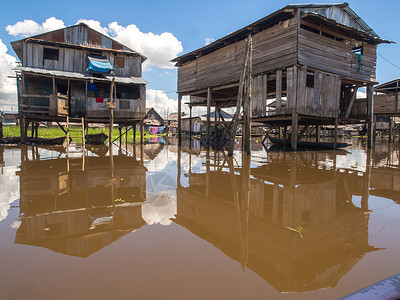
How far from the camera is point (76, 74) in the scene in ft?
53.7

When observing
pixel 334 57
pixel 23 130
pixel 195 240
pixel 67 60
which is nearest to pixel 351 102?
pixel 334 57

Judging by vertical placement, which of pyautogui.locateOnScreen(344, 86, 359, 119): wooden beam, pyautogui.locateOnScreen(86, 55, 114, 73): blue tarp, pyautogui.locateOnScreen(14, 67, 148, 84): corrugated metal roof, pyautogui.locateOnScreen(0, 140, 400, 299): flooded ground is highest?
pyautogui.locateOnScreen(86, 55, 114, 73): blue tarp

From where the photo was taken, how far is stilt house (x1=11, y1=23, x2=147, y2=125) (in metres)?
15.4

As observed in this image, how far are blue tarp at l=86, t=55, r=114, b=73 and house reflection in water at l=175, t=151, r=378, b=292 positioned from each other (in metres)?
14.5

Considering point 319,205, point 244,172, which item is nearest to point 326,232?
point 319,205

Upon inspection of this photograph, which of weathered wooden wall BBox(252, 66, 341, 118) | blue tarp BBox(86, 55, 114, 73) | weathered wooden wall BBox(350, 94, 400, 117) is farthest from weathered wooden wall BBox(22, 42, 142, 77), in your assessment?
weathered wooden wall BBox(350, 94, 400, 117)

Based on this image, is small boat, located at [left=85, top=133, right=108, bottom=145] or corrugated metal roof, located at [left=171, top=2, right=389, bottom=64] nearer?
corrugated metal roof, located at [left=171, top=2, right=389, bottom=64]

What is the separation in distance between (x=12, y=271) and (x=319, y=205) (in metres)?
3.71

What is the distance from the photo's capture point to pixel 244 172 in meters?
6.41

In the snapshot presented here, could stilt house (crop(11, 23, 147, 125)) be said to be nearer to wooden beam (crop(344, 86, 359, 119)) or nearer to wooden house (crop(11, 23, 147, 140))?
wooden house (crop(11, 23, 147, 140))

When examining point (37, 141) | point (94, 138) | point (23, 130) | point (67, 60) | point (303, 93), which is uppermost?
point (67, 60)

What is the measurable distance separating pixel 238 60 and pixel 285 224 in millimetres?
12998

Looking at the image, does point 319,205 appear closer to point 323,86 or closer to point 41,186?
point 41,186

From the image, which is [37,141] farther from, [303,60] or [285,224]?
[285,224]
